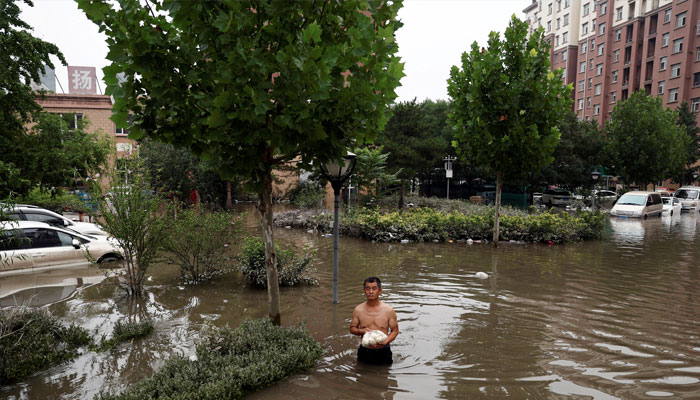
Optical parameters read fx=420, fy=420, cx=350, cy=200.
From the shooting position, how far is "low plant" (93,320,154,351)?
5535 millimetres

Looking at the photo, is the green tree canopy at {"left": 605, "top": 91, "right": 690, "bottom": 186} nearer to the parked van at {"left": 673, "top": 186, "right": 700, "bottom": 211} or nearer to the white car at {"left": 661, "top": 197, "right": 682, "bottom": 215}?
the white car at {"left": 661, "top": 197, "right": 682, "bottom": 215}

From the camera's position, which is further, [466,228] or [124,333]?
[466,228]

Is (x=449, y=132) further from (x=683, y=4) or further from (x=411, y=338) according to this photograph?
(x=683, y=4)

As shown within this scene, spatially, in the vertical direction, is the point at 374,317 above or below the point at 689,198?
below

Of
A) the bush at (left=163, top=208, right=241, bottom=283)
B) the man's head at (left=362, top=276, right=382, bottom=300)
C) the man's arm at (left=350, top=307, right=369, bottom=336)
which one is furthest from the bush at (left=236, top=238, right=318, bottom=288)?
the man's head at (left=362, top=276, right=382, bottom=300)

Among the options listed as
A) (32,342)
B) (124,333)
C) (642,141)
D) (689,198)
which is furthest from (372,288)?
(689,198)

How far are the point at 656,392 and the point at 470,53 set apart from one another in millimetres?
10468

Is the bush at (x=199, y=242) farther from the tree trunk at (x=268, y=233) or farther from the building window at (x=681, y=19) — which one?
the building window at (x=681, y=19)

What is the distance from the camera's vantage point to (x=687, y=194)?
31859 millimetres

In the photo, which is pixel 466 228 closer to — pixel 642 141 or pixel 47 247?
pixel 47 247

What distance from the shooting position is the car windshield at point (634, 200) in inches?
945

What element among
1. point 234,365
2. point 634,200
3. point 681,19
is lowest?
point 234,365

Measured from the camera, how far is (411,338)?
6055 millimetres

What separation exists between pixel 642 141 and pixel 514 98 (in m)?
22.7
